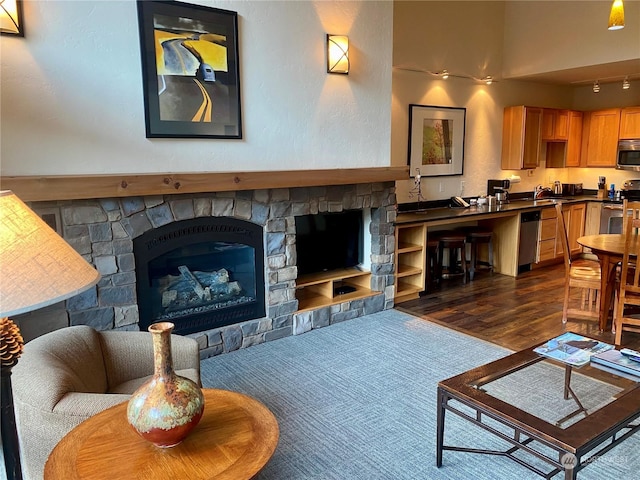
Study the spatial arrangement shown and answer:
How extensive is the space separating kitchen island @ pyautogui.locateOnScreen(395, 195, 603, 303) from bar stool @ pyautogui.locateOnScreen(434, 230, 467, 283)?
158 mm

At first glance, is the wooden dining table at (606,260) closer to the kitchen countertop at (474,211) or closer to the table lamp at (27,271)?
the kitchen countertop at (474,211)

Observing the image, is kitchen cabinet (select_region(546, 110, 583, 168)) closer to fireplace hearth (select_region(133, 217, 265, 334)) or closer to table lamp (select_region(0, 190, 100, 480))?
fireplace hearth (select_region(133, 217, 265, 334))

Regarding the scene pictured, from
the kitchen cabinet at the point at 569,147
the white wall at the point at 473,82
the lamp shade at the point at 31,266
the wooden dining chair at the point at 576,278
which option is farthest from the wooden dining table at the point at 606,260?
the lamp shade at the point at 31,266

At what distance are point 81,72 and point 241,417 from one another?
7.81ft

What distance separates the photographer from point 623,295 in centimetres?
362

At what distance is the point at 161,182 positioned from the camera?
310 cm

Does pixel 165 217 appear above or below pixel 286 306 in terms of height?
above

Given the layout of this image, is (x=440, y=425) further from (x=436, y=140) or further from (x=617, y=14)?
(x=436, y=140)

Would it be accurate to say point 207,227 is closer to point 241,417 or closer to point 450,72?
point 241,417

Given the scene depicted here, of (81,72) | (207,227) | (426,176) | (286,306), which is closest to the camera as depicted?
(81,72)

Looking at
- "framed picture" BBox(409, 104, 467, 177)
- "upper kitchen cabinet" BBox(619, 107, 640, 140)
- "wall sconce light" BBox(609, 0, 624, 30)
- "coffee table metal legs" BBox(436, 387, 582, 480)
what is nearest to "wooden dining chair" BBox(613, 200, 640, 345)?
"wall sconce light" BBox(609, 0, 624, 30)

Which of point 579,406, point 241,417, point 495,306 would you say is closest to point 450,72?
point 495,306

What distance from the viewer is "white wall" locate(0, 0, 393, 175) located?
2766 millimetres

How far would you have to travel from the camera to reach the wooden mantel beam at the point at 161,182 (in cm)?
267
